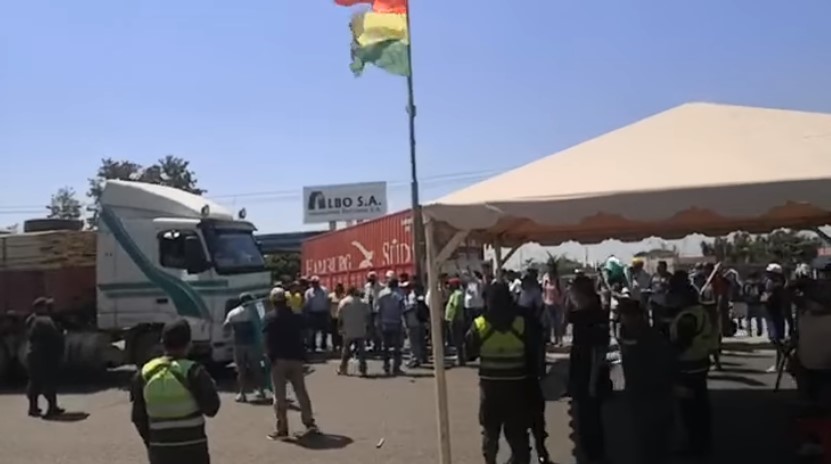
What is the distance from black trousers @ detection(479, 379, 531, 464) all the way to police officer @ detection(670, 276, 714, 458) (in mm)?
1684

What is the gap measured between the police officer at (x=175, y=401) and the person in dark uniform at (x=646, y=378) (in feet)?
11.6

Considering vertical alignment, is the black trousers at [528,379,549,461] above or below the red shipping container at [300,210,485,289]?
below

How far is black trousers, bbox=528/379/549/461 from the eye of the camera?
859 cm

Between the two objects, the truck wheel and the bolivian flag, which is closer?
the bolivian flag

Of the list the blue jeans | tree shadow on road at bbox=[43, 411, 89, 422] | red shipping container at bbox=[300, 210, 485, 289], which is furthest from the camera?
red shipping container at bbox=[300, 210, 485, 289]

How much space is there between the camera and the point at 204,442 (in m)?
6.80

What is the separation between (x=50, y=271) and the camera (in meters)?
18.7

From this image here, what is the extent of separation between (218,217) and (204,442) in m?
12.0

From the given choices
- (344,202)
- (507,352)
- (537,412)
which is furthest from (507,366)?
(344,202)

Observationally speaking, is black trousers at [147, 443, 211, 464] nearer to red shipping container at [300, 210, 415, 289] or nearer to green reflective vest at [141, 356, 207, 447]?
green reflective vest at [141, 356, 207, 447]

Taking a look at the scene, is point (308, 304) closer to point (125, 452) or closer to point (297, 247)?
point (125, 452)

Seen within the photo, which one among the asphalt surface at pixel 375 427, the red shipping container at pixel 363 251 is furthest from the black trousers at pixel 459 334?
the red shipping container at pixel 363 251

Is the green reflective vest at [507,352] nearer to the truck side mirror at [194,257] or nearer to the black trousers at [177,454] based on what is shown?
the black trousers at [177,454]

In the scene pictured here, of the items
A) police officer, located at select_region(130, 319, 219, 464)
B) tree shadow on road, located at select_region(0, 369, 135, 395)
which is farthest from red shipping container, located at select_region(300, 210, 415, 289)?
police officer, located at select_region(130, 319, 219, 464)
